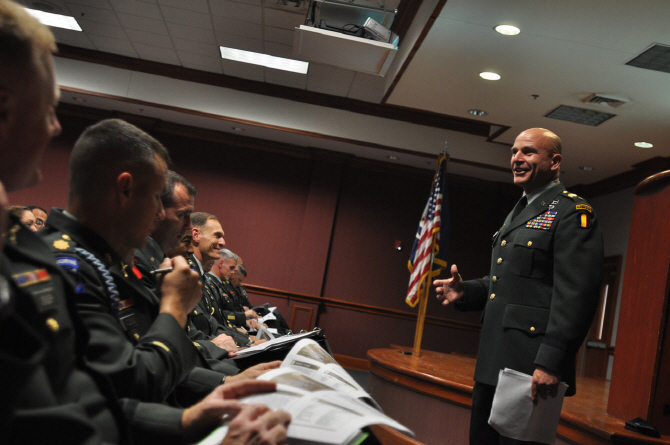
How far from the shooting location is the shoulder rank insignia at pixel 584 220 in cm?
207

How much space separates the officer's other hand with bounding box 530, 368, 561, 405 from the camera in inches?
77.0

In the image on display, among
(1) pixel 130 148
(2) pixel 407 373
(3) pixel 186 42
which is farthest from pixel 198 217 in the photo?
(3) pixel 186 42

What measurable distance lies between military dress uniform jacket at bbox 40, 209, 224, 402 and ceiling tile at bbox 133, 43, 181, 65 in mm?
6378

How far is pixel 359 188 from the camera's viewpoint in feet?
29.2

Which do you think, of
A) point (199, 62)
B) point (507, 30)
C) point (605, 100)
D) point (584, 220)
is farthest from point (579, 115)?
point (199, 62)

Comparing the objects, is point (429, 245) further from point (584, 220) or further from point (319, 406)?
point (319, 406)

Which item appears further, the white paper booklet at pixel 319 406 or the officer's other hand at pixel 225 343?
the officer's other hand at pixel 225 343

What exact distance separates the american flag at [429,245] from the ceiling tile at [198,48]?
121 inches

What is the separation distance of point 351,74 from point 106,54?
135 inches

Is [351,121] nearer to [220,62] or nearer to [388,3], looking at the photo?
[220,62]

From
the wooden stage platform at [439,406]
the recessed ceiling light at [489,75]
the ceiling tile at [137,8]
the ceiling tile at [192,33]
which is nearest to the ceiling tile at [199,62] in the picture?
the ceiling tile at [192,33]

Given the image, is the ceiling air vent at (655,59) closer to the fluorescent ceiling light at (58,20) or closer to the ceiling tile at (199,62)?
the ceiling tile at (199,62)

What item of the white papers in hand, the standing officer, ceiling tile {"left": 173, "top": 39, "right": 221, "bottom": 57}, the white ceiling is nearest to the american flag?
the white ceiling

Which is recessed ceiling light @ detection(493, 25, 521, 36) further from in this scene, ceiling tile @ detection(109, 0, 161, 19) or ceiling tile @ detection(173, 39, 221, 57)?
ceiling tile @ detection(173, 39, 221, 57)
